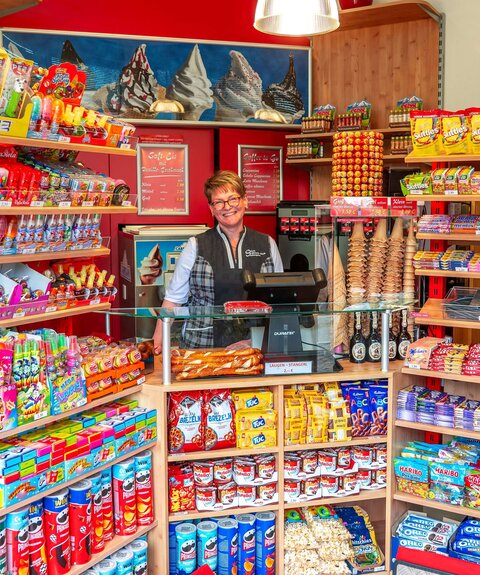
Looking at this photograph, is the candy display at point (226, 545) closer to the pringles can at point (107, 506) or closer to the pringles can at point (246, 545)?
the pringles can at point (246, 545)

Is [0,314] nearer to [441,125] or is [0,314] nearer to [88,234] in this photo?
[88,234]

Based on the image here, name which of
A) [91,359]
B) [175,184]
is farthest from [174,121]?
[91,359]

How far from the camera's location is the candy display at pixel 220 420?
3.25 m

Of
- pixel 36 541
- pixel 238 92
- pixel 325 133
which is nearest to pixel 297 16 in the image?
pixel 36 541

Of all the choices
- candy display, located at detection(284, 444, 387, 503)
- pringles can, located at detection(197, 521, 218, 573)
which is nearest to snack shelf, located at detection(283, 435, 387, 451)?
candy display, located at detection(284, 444, 387, 503)

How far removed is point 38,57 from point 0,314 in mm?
3453

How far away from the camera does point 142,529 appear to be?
3125mm

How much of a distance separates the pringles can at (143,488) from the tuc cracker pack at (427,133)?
1.99 meters

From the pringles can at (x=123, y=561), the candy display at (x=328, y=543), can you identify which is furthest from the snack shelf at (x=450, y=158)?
the pringles can at (x=123, y=561)

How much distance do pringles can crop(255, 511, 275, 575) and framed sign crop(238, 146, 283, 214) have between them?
351cm

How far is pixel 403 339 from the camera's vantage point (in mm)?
3768

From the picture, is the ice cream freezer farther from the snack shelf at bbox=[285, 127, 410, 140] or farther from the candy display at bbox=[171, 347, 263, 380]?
the candy display at bbox=[171, 347, 263, 380]

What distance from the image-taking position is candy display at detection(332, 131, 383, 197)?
4738 millimetres

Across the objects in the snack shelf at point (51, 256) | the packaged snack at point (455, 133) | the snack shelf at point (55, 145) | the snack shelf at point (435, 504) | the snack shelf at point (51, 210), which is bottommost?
the snack shelf at point (435, 504)
